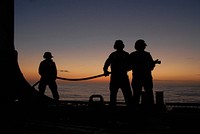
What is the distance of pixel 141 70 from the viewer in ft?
19.9

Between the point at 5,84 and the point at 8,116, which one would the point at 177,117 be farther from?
the point at 5,84

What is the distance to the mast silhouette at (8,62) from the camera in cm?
460

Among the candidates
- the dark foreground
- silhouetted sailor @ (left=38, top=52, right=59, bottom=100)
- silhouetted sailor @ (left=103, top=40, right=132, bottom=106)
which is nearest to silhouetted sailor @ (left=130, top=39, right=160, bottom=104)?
silhouetted sailor @ (left=103, top=40, right=132, bottom=106)

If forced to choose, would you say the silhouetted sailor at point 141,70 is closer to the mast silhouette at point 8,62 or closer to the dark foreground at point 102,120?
the dark foreground at point 102,120

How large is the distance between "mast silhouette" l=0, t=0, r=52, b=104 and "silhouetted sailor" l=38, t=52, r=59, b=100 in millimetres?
1258

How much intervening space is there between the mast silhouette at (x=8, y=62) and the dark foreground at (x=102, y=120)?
0.32 meters

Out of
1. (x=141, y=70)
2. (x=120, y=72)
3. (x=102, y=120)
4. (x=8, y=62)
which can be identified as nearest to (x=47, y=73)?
(x=120, y=72)

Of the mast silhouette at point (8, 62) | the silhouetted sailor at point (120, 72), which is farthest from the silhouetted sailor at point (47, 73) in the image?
the silhouetted sailor at point (120, 72)

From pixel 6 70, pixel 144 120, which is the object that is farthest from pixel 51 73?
pixel 144 120

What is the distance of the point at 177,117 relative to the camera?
393 cm

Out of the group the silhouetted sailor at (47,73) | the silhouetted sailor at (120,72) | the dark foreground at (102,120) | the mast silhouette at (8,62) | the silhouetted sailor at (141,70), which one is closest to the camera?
the dark foreground at (102,120)

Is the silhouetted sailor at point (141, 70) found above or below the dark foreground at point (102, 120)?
above

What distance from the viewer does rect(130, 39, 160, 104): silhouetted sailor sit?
6.00 metres

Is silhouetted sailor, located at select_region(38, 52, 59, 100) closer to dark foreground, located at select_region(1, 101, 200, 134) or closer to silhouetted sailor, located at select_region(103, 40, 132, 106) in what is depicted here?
dark foreground, located at select_region(1, 101, 200, 134)
